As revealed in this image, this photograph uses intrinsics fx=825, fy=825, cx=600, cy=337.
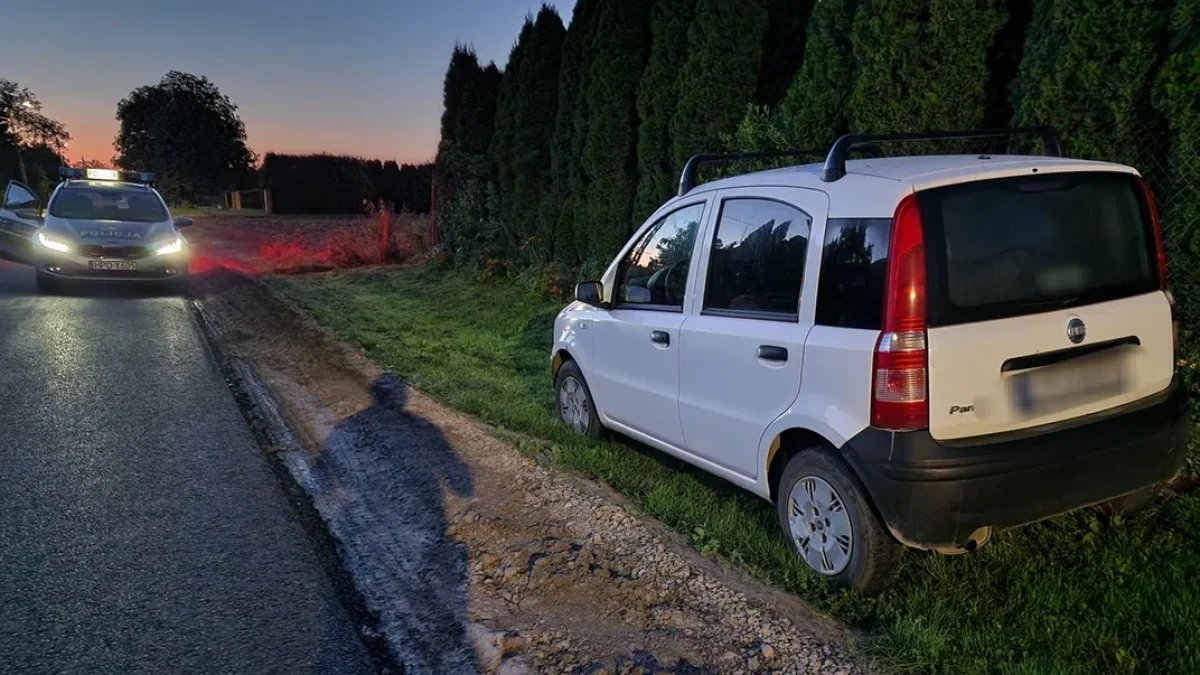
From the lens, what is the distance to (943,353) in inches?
125

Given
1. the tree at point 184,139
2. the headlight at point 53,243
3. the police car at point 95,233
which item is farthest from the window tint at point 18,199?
the tree at point 184,139

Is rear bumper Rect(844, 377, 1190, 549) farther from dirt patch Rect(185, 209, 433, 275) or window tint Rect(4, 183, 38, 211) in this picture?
dirt patch Rect(185, 209, 433, 275)

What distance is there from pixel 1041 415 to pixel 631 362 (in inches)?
93.2

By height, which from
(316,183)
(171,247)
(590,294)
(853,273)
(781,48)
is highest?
(781,48)

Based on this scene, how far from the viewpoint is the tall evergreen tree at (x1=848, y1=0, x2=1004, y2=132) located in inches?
247

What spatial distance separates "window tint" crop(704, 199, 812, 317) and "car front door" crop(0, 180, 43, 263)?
1368 centimetres

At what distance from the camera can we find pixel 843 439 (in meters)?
3.39

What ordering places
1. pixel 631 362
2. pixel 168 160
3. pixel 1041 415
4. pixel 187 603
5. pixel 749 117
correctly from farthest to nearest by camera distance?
pixel 168 160
pixel 749 117
pixel 631 362
pixel 187 603
pixel 1041 415

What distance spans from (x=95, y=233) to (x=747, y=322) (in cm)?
1288

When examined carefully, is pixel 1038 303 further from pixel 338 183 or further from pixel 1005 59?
pixel 338 183

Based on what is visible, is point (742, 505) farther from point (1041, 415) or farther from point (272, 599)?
point (272, 599)

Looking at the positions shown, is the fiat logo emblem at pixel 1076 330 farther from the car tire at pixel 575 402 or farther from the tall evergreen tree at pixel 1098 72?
the car tire at pixel 575 402

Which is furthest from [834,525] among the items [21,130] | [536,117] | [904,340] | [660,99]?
[21,130]

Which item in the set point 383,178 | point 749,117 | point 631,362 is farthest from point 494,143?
point 383,178
